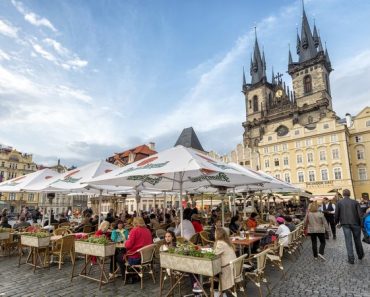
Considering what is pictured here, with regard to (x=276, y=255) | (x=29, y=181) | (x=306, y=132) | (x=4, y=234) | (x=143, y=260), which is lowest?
(x=276, y=255)

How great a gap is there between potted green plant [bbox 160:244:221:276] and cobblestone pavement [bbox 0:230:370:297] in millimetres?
1171

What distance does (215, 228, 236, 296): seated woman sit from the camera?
4258 millimetres

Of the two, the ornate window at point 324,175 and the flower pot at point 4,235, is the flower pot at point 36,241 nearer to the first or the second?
the flower pot at point 4,235

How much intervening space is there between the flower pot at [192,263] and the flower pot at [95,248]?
1562 millimetres

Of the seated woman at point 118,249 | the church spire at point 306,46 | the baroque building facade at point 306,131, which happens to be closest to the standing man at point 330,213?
the seated woman at point 118,249

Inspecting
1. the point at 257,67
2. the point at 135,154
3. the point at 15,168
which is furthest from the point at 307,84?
the point at 15,168

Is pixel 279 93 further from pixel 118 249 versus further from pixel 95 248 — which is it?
pixel 95 248

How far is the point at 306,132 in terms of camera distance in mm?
45531

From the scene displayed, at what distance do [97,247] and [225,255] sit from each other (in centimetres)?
283

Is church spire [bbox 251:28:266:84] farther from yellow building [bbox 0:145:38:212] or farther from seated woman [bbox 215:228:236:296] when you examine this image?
seated woman [bbox 215:228:236:296]

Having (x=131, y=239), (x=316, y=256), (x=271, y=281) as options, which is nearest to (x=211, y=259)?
(x=131, y=239)

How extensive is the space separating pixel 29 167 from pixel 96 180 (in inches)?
2707

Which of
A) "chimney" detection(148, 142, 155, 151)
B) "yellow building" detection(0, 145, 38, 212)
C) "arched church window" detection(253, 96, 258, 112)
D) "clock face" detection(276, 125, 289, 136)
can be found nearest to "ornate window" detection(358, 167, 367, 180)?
"clock face" detection(276, 125, 289, 136)

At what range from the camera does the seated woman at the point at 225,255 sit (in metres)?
4.26
